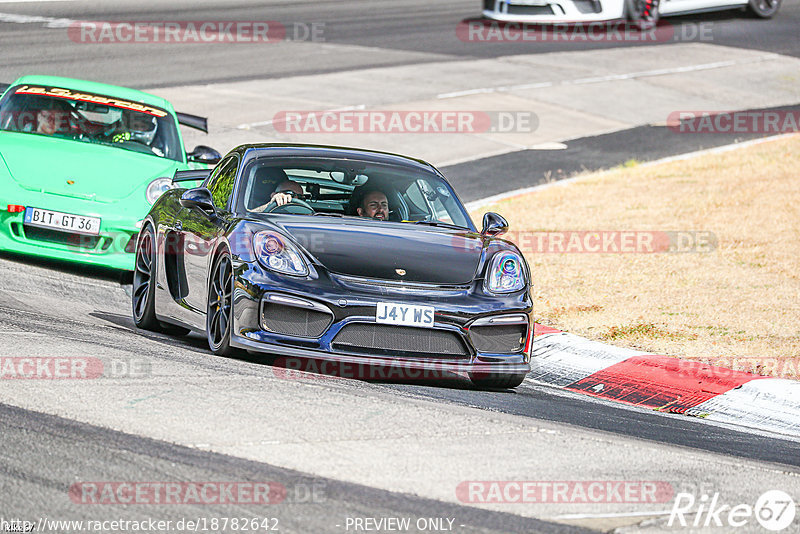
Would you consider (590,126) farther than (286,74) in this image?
No

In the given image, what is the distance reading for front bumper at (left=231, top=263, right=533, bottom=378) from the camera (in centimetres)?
668

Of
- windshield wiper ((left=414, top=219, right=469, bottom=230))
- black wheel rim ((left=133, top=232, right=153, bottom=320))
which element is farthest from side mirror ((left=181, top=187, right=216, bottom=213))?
windshield wiper ((left=414, top=219, right=469, bottom=230))

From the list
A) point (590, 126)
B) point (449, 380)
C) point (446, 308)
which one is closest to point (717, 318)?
point (449, 380)

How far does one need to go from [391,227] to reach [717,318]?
3.38 m

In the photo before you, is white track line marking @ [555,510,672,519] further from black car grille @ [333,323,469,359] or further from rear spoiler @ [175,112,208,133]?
rear spoiler @ [175,112,208,133]

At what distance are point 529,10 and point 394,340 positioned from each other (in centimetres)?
1949

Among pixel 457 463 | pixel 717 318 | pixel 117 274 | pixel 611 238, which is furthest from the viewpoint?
pixel 611 238

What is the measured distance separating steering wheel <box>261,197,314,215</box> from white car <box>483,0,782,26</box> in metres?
17.9

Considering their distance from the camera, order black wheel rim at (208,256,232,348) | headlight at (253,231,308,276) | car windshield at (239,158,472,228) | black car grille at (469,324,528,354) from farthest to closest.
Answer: car windshield at (239,158,472,228) → black wheel rim at (208,256,232,348) → black car grille at (469,324,528,354) → headlight at (253,231,308,276)

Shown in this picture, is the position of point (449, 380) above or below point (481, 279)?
below

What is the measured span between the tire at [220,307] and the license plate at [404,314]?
837 mm

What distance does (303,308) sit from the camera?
6688mm

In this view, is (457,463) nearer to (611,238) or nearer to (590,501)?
(590,501)

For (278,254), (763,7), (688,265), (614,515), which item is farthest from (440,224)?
(763,7)
